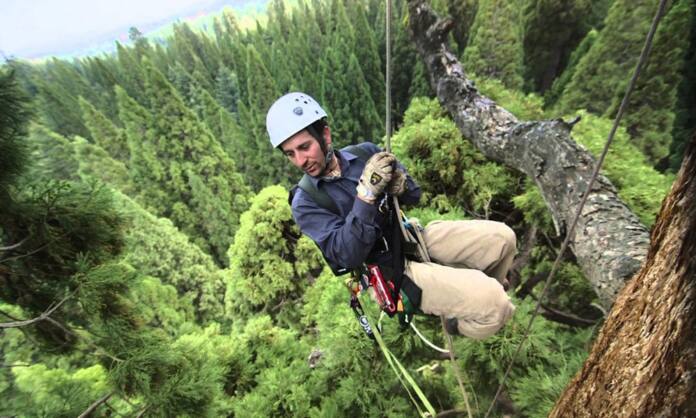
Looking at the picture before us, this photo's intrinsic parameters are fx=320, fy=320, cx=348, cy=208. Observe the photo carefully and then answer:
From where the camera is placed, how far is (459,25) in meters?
24.1

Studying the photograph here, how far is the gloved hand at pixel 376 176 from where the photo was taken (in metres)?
2.18

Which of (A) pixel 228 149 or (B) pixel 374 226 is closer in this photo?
(B) pixel 374 226

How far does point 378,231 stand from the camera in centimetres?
246

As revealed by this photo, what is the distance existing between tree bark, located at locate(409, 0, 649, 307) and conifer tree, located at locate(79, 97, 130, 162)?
30.8m

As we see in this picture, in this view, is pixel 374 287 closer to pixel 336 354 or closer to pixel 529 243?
pixel 336 354

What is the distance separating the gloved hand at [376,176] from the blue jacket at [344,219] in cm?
7

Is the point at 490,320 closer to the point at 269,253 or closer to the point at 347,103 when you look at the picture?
the point at 269,253

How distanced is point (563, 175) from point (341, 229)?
2896 mm

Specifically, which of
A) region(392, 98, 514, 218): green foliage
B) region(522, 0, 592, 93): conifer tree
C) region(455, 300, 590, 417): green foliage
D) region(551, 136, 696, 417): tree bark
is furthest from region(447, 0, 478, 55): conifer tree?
region(551, 136, 696, 417): tree bark

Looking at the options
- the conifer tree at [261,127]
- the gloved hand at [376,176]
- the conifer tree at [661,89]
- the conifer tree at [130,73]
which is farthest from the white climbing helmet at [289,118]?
the conifer tree at [130,73]

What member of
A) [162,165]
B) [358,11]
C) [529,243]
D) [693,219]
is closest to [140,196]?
[162,165]

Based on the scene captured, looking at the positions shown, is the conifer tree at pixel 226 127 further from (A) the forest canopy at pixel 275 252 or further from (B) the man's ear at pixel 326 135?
(B) the man's ear at pixel 326 135

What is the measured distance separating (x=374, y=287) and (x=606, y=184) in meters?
2.80

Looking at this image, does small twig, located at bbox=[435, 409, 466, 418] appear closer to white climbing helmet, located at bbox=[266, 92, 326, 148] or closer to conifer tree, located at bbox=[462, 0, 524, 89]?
white climbing helmet, located at bbox=[266, 92, 326, 148]
